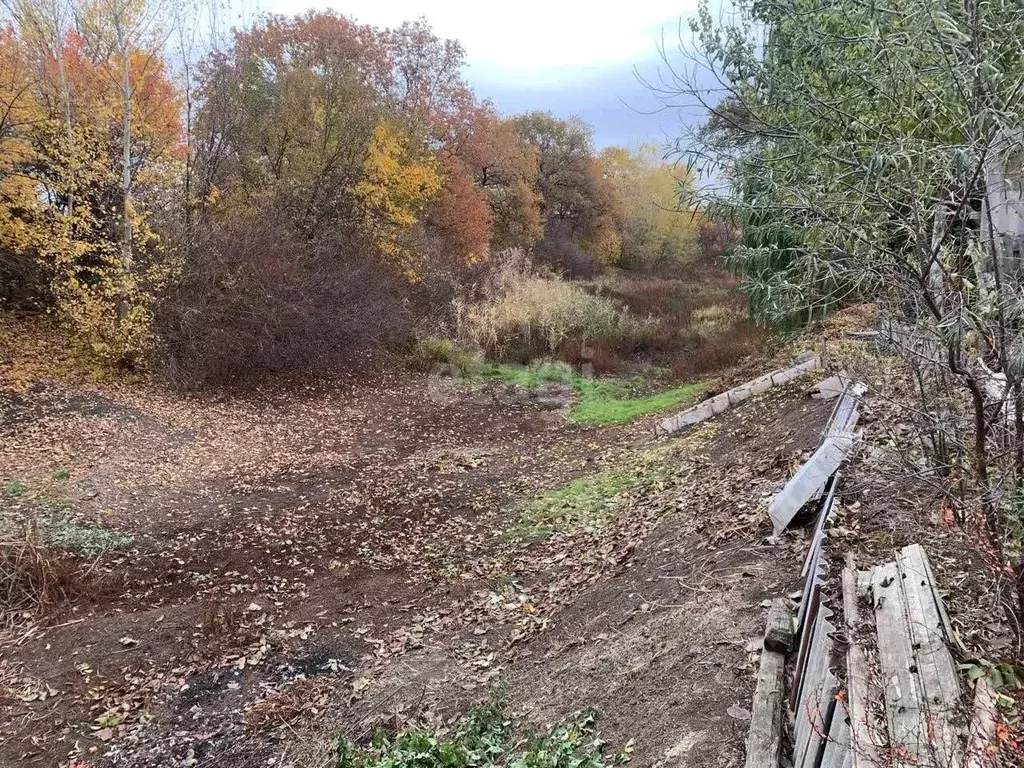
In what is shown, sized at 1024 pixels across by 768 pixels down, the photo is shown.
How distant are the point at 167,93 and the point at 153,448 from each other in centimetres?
820

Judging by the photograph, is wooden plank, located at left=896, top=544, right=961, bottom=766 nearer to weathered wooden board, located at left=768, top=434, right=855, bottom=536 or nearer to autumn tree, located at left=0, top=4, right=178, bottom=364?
weathered wooden board, located at left=768, top=434, right=855, bottom=536

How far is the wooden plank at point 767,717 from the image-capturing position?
2771 mm

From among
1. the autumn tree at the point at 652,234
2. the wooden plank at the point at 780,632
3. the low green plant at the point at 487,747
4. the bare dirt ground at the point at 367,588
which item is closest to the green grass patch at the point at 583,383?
the bare dirt ground at the point at 367,588

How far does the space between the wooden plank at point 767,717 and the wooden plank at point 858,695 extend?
0.52 meters


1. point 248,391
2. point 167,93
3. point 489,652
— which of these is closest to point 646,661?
point 489,652

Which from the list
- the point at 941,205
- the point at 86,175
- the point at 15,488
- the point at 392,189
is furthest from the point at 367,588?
the point at 392,189

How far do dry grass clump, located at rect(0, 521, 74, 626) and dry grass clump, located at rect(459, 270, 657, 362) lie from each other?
13009 mm

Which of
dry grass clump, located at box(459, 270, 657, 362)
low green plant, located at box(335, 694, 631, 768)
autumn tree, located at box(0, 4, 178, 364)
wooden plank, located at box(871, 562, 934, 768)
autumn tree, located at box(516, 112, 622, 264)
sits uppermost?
autumn tree, located at box(516, 112, 622, 264)

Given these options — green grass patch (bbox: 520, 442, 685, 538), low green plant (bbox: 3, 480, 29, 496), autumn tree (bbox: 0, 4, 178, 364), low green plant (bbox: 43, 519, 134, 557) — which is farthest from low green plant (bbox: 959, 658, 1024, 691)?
autumn tree (bbox: 0, 4, 178, 364)

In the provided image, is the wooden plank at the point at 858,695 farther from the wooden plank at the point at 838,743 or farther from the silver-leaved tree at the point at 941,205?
the silver-leaved tree at the point at 941,205

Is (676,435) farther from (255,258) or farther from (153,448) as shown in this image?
(255,258)

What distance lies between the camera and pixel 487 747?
3.78 metres

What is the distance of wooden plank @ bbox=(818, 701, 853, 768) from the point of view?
2.26m

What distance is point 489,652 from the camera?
5242mm
